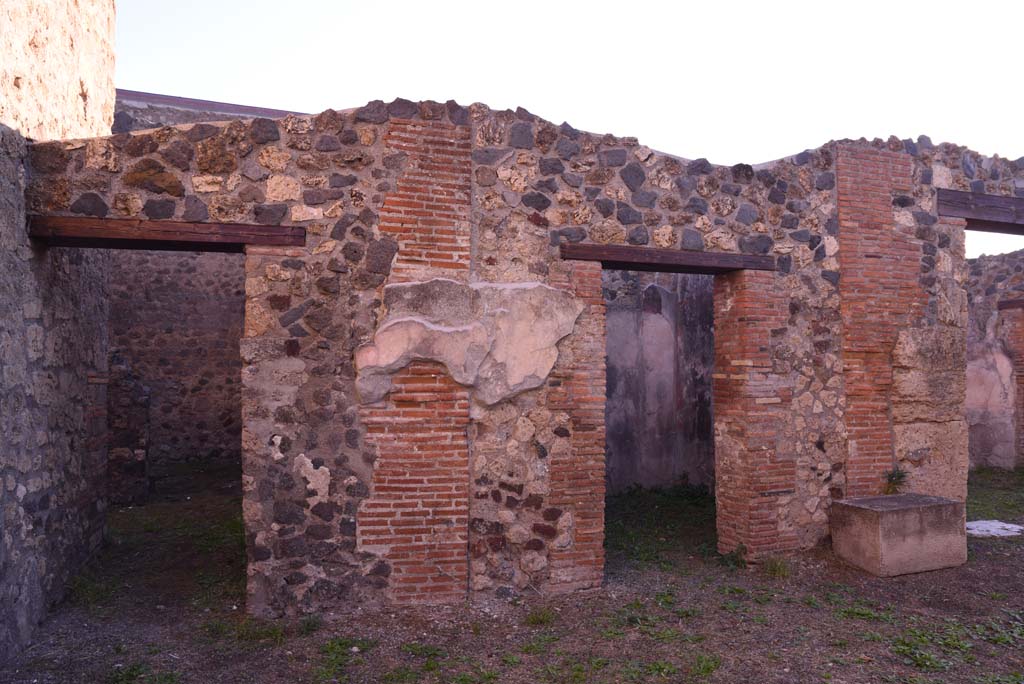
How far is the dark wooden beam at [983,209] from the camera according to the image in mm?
6629

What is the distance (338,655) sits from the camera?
13.9 feet

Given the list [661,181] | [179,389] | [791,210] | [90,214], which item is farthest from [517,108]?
[179,389]

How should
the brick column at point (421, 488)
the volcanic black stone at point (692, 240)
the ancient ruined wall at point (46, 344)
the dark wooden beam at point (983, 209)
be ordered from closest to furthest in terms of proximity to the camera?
the ancient ruined wall at point (46, 344) < the brick column at point (421, 488) < the volcanic black stone at point (692, 240) < the dark wooden beam at point (983, 209)

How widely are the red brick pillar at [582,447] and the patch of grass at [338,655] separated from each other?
4.87 ft

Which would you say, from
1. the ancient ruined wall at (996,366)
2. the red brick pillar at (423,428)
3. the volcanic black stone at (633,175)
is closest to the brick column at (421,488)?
the red brick pillar at (423,428)

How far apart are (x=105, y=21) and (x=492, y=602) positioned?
19.7 ft

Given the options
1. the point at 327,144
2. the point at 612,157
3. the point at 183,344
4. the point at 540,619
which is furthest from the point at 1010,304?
the point at 183,344

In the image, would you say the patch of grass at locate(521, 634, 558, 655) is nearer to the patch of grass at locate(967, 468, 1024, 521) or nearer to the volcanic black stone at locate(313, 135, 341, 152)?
the volcanic black stone at locate(313, 135, 341, 152)

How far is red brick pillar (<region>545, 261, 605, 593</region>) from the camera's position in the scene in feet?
17.3

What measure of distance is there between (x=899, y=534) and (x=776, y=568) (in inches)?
39.8

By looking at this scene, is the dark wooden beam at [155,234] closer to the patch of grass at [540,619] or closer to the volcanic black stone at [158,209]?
the volcanic black stone at [158,209]

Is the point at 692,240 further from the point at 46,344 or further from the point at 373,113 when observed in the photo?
the point at 46,344

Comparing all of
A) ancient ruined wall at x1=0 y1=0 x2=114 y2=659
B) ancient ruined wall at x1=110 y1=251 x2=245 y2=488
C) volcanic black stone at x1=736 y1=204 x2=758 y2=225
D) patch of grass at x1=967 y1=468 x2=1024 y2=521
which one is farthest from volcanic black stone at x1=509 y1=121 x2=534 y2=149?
ancient ruined wall at x1=110 y1=251 x2=245 y2=488

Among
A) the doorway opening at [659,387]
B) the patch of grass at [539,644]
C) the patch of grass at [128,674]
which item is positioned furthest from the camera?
the doorway opening at [659,387]
